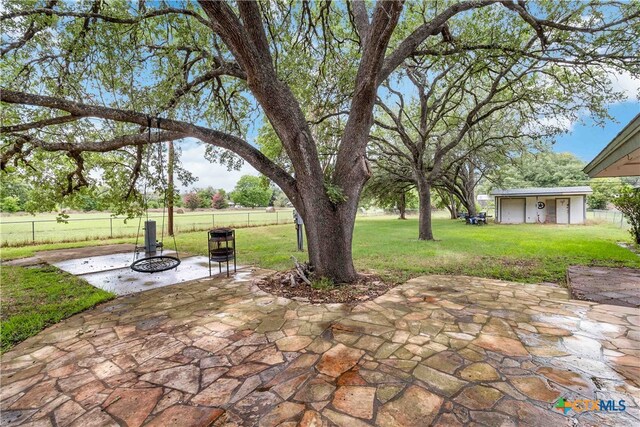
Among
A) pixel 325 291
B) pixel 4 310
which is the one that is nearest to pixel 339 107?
pixel 325 291

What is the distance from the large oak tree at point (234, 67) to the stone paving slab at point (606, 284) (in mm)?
3340

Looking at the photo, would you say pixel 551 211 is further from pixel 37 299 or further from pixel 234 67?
pixel 37 299

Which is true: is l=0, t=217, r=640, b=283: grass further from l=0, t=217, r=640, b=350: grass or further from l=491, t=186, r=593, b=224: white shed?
l=491, t=186, r=593, b=224: white shed

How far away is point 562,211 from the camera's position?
17.8 metres

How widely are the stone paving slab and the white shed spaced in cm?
1504

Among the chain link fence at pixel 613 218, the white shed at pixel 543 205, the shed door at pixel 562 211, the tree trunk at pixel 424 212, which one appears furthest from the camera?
the shed door at pixel 562 211

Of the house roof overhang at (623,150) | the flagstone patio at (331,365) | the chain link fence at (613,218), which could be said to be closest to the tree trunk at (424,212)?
the house roof overhang at (623,150)

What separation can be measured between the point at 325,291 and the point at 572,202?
20537 millimetres

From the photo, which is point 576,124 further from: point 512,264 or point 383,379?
point 383,379

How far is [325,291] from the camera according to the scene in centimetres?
434

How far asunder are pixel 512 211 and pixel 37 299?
2292 cm

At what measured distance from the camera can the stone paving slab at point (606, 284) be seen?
373 cm

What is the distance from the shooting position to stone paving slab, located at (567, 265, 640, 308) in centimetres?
373

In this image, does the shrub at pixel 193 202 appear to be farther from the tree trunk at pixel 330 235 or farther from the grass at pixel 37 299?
the tree trunk at pixel 330 235
